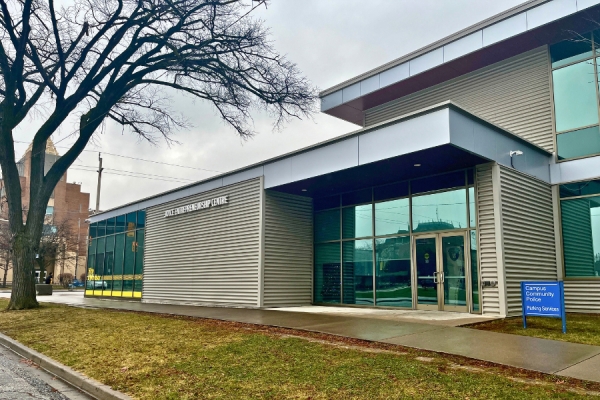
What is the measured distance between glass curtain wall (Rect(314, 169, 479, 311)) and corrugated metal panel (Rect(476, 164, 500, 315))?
0.33 metres

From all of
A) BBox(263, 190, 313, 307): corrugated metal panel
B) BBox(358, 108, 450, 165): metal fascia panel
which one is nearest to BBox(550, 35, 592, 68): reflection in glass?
BBox(358, 108, 450, 165): metal fascia panel

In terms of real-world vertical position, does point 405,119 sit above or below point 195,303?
above

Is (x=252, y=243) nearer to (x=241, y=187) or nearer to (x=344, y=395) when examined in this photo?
(x=241, y=187)

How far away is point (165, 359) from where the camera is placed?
301 inches

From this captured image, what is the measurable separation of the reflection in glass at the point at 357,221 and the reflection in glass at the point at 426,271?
6.96 ft

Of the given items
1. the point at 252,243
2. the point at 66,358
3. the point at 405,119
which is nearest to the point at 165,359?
the point at 66,358

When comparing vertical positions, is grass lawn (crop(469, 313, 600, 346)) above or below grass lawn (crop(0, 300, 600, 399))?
above

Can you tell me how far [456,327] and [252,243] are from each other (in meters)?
8.18

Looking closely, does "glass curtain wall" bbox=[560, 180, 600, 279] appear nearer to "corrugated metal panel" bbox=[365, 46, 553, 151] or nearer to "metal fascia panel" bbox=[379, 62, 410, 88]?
"corrugated metal panel" bbox=[365, 46, 553, 151]

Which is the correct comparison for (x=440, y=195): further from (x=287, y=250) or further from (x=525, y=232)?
(x=287, y=250)

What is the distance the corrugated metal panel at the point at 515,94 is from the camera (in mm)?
15078

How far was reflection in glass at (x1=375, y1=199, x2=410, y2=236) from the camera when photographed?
15.1 m

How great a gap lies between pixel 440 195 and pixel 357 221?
3.41m

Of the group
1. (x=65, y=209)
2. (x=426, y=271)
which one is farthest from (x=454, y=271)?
(x=65, y=209)
